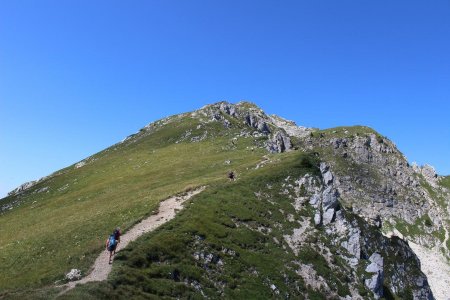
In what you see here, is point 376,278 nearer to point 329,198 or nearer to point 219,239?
point 329,198

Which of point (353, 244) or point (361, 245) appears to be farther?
point (361, 245)

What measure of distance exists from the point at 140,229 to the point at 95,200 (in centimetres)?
3337

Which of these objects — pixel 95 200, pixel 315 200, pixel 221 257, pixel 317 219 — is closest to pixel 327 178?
pixel 315 200

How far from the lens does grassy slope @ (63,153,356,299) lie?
32656 mm

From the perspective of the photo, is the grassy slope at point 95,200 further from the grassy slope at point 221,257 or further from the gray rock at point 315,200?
the gray rock at point 315,200

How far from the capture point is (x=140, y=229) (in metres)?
44.2

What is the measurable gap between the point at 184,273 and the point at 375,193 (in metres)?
175

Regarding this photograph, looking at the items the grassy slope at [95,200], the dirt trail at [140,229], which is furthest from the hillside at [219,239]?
the dirt trail at [140,229]

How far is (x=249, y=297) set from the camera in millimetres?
36938

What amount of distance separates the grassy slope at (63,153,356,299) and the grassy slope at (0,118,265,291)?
567 centimetres

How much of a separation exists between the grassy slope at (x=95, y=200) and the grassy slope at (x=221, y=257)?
5.67 meters

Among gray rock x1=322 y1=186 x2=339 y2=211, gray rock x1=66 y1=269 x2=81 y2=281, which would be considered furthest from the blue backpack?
gray rock x1=322 y1=186 x2=339 y2=211

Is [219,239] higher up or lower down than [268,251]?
higher up

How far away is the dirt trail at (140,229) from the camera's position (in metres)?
31.9
